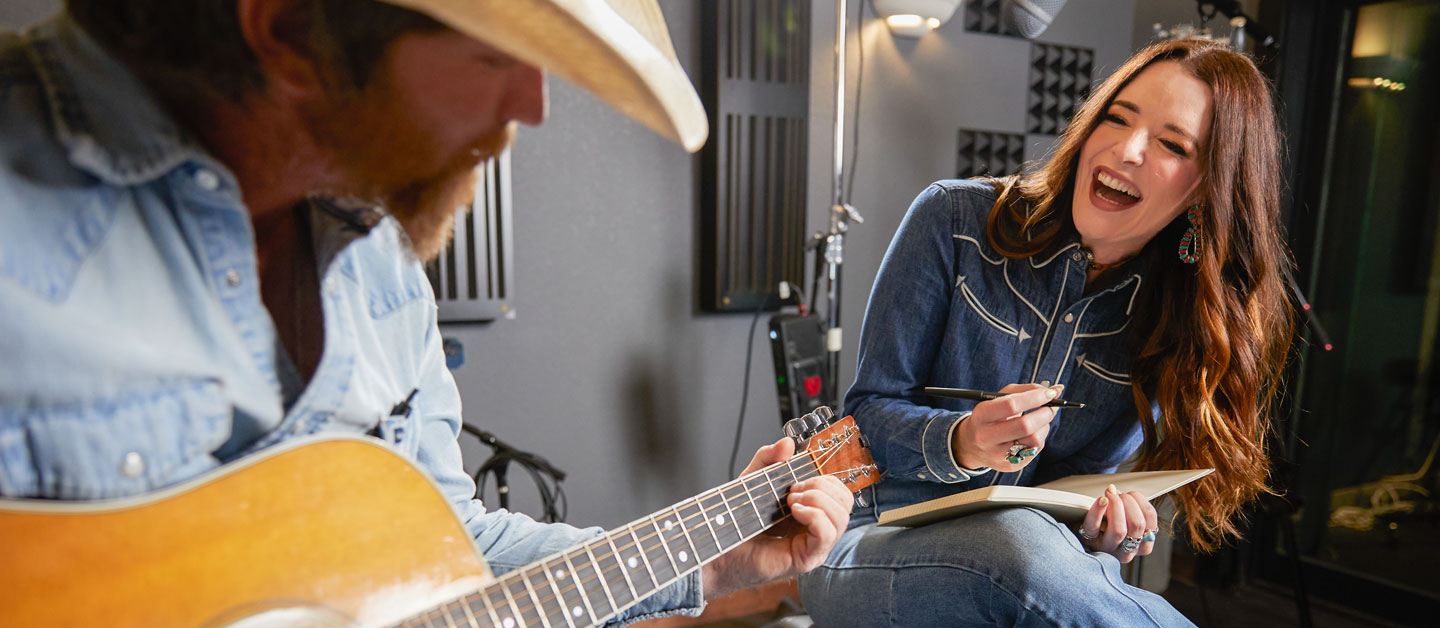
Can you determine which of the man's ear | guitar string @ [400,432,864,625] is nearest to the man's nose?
the man's ear

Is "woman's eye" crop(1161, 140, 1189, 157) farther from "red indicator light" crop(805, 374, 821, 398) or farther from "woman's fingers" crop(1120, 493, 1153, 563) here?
"red indicator light" crop(805, 374, 821, 398)

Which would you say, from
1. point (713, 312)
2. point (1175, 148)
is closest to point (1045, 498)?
point (1175, 148)

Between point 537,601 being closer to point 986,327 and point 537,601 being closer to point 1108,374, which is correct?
point 986,327

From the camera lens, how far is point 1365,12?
108 inches

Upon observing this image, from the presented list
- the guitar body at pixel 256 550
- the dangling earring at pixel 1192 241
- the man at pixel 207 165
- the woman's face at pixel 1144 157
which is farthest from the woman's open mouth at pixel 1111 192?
the guitar body at pixel 256 550

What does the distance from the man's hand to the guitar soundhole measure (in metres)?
0.47

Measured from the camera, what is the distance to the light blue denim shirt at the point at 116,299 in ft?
1.60

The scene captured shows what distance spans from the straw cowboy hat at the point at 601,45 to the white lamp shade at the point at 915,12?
2.35m

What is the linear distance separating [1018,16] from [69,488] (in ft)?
9.56

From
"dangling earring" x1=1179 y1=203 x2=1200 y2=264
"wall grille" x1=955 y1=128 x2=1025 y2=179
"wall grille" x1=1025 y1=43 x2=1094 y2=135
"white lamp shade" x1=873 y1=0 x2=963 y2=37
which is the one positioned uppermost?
"white lamp shade" x1=873 y1=0 x2=963 y2=37

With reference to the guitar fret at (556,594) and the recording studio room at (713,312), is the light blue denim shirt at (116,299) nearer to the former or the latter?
the recording studio room at (713,312)

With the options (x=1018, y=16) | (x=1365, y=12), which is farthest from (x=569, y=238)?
(x=1365, y=12)

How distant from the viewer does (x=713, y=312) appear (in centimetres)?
266

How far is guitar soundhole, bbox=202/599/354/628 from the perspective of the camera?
1.79 ft
